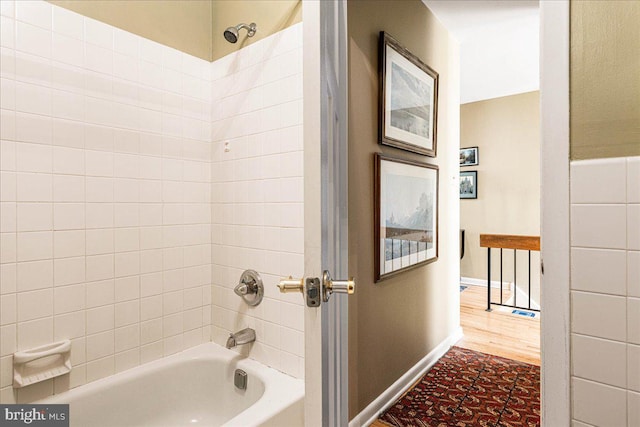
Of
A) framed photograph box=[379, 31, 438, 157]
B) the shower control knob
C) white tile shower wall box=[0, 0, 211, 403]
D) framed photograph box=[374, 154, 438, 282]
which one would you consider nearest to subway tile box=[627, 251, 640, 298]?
the shower control knob

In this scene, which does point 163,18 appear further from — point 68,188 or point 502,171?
point 502,171

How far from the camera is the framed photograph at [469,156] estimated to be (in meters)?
5.02

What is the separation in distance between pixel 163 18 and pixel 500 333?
3336mm

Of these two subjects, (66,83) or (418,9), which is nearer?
(66,83)

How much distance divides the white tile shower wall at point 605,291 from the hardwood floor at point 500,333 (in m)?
1.98

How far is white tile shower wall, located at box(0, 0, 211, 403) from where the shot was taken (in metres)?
1.42

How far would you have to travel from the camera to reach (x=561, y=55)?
35.7 inches

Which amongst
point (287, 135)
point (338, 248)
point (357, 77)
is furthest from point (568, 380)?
point (357, 77)

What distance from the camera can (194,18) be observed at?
6.49 ft

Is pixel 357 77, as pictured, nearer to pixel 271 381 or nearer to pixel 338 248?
pixel 338 248

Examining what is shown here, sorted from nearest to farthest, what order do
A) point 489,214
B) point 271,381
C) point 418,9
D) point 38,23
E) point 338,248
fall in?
1. point 338,248
2. point 38,23
3. point 271,381
4. point 418,9
5. point 489,214

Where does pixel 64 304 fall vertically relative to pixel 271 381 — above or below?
above

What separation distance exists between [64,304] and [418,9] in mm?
2577

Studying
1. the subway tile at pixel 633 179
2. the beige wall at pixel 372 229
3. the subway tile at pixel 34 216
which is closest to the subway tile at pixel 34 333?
the subway tile at pixel 34 216
